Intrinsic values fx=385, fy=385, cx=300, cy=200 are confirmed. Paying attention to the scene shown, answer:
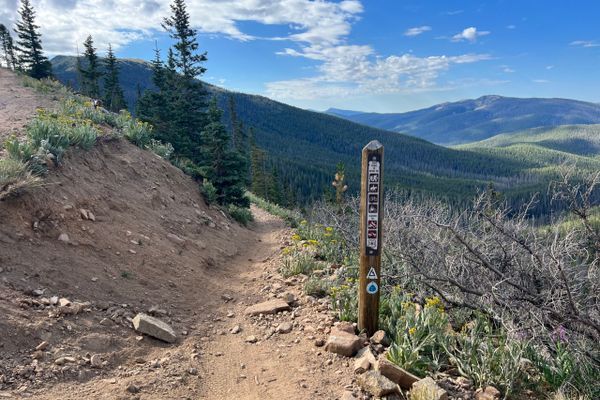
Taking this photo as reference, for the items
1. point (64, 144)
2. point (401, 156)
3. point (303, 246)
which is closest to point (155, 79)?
point (64, 144)

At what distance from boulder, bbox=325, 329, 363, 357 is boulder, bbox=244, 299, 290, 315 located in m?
1.21

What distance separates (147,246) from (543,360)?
6122 mm

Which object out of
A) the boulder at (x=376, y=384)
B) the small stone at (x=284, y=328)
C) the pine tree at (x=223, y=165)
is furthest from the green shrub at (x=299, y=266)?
the pine tree at (x=223, y=165)

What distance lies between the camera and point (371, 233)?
4234 mm

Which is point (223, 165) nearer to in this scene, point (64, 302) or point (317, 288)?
point (317, 288)

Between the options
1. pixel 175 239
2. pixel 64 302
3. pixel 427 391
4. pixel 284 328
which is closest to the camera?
pixel 427 391

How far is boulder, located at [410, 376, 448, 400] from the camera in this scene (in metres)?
3.16

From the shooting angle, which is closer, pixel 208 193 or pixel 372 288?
pixel 372 288

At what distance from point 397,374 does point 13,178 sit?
229 inches

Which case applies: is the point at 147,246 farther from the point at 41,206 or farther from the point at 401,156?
the point at 401,156

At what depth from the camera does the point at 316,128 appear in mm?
199000

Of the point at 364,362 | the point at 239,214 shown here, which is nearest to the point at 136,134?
the point at 239,214

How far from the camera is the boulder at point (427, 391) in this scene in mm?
3162

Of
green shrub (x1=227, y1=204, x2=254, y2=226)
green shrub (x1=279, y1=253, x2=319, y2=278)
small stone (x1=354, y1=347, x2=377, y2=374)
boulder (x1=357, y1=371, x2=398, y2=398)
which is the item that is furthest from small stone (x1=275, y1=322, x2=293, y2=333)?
green shrub (x1=227, y1=204, x2=254, y2=226)
